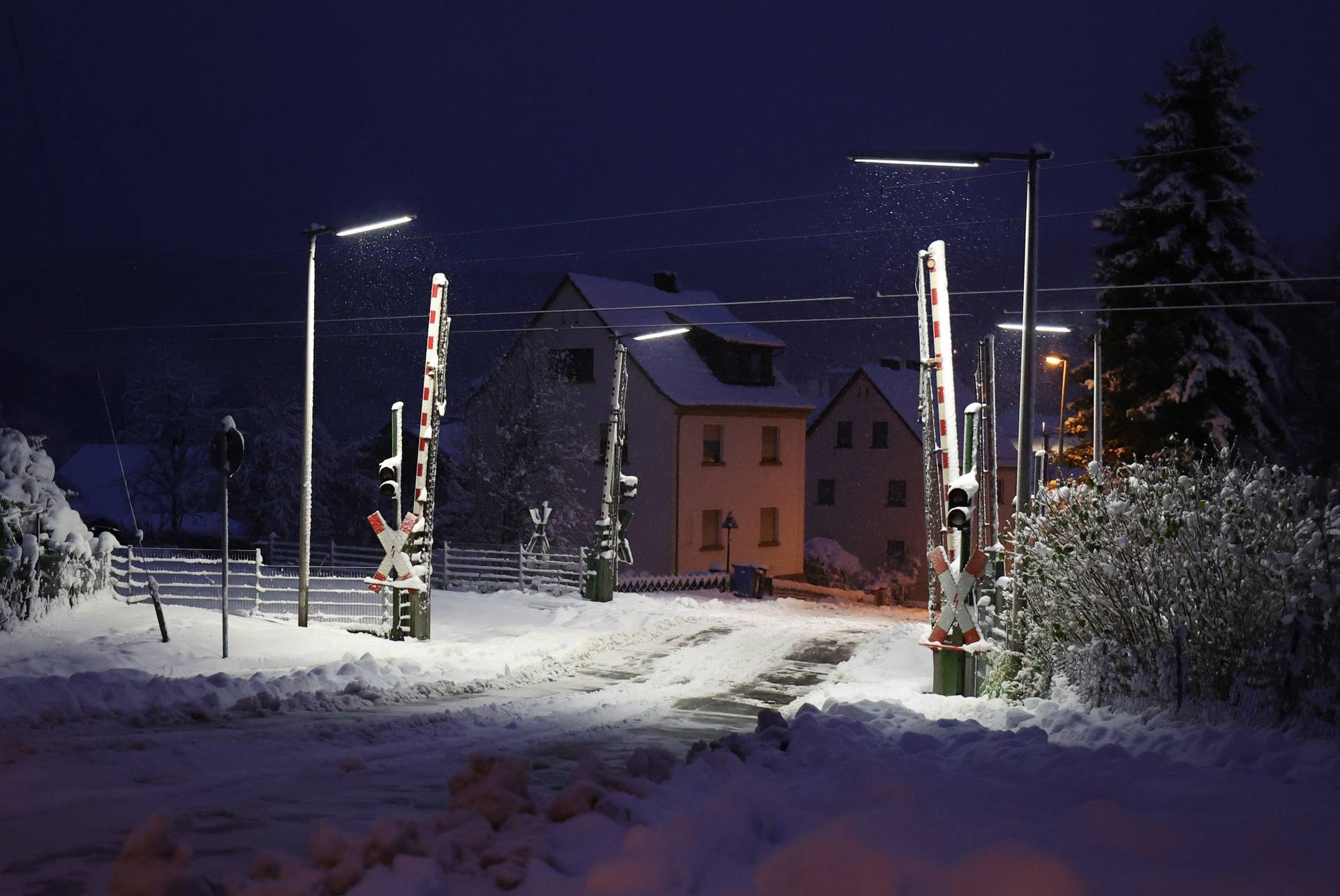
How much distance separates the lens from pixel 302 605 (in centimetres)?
1981

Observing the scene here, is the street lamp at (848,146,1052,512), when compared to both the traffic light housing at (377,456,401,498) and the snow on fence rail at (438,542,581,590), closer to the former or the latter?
the traffic light housing at (377,456,401,498)

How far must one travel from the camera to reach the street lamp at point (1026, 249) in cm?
1334

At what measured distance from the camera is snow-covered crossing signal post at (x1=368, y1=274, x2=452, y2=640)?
18.7 m

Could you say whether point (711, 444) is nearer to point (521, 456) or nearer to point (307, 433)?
point (521, 456)

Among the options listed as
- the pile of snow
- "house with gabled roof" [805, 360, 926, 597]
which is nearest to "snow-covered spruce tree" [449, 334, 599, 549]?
"house with gabled roof" [805, 360, 926, 597]

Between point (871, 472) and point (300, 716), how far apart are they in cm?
4724

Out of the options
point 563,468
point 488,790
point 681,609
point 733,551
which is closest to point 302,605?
point 681,609

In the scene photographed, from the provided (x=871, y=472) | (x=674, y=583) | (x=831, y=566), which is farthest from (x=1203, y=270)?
(x=871, y=472)

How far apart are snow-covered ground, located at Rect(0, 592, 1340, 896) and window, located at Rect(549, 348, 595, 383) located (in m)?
30.1

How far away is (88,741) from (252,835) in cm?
376

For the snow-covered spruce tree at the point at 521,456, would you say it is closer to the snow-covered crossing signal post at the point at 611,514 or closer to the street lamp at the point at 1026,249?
the snow-covered crossing signal post at the point at 611,514

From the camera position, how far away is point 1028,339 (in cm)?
1393

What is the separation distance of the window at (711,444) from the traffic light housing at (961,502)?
101 ft

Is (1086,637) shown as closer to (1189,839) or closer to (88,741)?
(1189,839)
